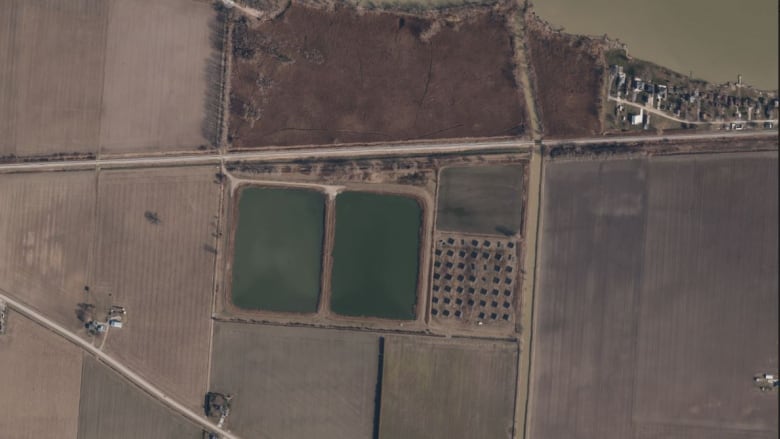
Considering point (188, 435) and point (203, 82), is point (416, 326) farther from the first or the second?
point (203, 82)

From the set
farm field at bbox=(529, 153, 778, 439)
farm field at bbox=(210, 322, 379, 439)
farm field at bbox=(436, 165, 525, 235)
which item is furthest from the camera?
farm field at bbox=(210, 322, 379, 439)

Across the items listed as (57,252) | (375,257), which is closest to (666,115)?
(375,257)

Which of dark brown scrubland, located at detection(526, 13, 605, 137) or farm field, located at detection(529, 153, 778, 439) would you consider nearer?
farm field, located at detection(529, 153, 778, 439)

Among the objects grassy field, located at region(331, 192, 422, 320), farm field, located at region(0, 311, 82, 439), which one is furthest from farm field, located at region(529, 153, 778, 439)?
farm field, located at region(0, 311, 82, 439)

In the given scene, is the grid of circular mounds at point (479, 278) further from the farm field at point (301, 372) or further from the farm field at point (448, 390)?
the farm field at point (301, 372)

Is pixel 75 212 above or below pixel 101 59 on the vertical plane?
below

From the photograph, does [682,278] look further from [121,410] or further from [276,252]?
[121,410]

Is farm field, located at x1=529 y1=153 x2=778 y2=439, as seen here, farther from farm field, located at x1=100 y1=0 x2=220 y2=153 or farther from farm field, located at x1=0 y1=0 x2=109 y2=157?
farm field, located at x1=0 y1=0 x2=109 y2=157

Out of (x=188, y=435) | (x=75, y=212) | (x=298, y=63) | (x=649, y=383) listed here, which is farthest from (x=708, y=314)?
(x=75, y=212)
